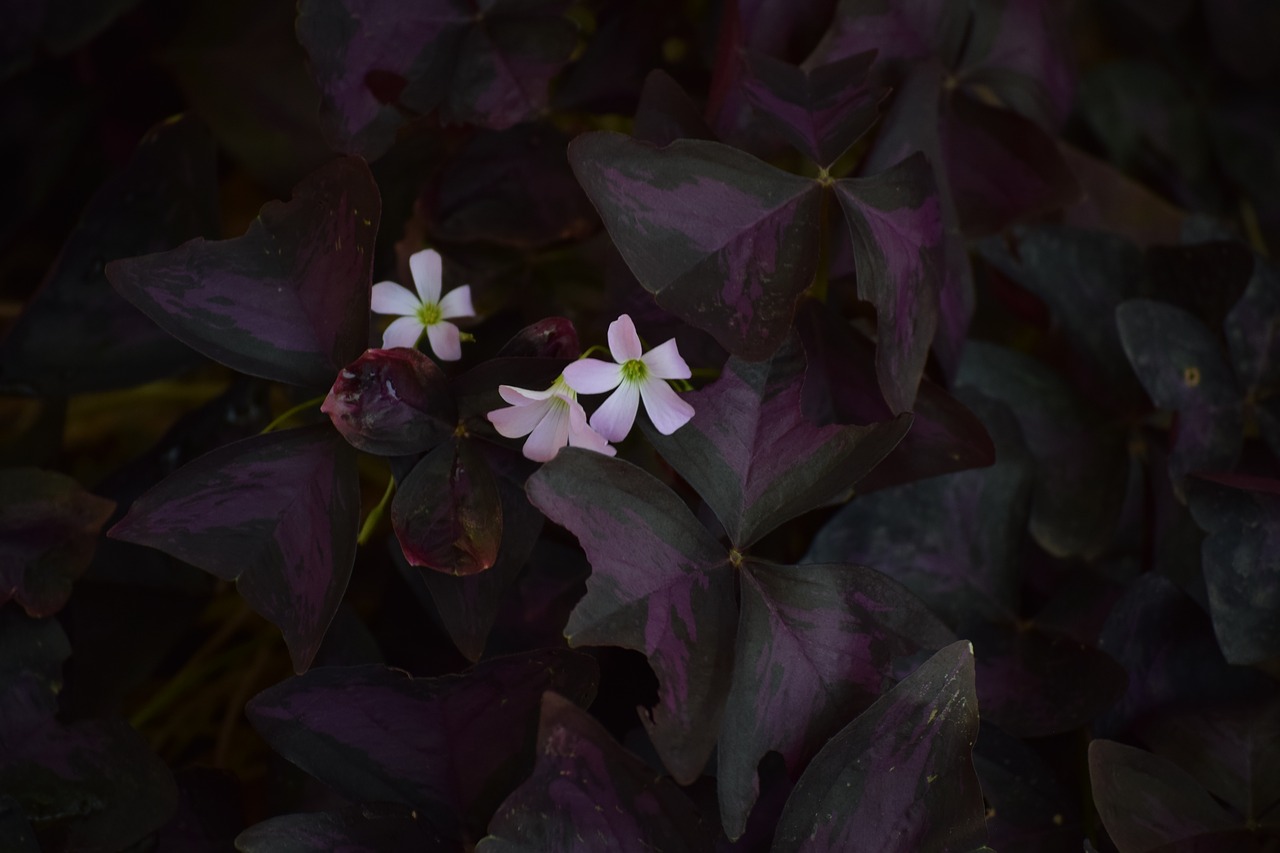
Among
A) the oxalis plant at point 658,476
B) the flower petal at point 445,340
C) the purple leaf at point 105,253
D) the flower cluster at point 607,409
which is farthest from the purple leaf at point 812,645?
the purple leaf at point 105,253

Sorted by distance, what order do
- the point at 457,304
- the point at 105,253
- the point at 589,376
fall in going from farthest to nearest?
the point at 105,253 < the point at 457,304 < the point at 589,376

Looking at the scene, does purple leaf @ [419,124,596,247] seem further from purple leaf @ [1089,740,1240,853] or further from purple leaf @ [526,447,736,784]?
purple leaf @ [1089,740,1240,853]

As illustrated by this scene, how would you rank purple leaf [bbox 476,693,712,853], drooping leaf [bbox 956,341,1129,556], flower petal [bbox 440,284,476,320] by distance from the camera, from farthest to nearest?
drooping leaf [bbox 956,341,1129,556]
flower petal [bbox 440,284,476,320]
purple leaf [bbox 476,693,712,853]

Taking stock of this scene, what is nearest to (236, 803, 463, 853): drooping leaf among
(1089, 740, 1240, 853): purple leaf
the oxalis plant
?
the oxalis plant

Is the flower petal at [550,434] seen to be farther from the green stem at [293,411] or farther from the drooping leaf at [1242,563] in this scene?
the drooping leaf at [1242,563]

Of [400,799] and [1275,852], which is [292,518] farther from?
[1275,852]

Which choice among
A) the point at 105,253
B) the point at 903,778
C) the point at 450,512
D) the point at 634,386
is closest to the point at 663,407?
the point at 634,386

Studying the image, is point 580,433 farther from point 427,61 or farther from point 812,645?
point 427,61
